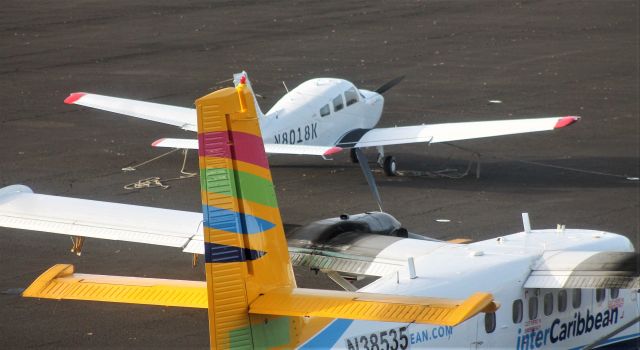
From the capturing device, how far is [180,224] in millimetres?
14547

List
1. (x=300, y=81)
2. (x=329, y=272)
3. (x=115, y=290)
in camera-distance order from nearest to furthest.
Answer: (x=115, y=290) < (x=329, y=272) < (x=300, y=81)

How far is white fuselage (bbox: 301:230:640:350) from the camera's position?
41.8 feet

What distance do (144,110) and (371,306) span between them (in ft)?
64.5

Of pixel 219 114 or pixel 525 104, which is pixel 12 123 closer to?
pixel 525 104

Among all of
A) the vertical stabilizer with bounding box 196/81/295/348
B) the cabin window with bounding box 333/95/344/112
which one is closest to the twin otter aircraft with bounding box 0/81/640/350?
the vertical stabilizer with bounding box 196/81/295/348

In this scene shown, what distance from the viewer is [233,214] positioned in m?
11.1

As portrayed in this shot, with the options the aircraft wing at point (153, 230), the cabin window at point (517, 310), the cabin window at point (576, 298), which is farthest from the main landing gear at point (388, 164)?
the cabin window at point (517, 310)

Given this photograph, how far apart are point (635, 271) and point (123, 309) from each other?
891 cm

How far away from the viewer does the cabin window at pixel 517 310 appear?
46.0 ft

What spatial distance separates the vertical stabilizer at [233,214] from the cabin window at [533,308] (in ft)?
12.8

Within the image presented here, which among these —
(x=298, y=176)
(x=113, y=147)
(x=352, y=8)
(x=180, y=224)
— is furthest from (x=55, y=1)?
(x=180, y=224)

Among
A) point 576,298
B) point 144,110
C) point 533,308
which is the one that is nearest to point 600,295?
point 576,298

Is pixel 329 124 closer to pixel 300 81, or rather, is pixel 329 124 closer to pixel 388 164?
pixel 388 164

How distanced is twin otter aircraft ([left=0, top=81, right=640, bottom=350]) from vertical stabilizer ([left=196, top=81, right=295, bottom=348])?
0.01m
